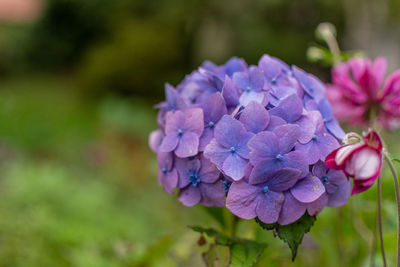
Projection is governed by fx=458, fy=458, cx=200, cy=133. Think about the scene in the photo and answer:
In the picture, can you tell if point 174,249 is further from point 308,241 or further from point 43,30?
point 43,30

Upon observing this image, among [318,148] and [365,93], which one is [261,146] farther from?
[365,93]

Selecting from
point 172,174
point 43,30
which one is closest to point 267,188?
point 172,174

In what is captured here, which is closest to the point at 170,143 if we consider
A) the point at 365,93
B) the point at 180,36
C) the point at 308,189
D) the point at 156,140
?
the point at 156,140

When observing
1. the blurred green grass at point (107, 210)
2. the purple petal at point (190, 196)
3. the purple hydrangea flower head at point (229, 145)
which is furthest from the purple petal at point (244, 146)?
the blurred green grass at point (107, 210)

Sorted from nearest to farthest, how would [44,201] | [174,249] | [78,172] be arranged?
[174,249] < [44,201] < [78,172]

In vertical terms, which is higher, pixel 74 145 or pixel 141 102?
pixel 141 102

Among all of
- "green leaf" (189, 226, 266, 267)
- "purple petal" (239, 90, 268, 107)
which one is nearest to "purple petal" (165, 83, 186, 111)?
"purple petal" (239, 90, 268, 107)

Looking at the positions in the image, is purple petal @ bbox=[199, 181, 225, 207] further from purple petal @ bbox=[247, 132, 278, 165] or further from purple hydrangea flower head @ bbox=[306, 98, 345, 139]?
purple hydrangea flower head @ bbox=[306, 98, 345, 139]

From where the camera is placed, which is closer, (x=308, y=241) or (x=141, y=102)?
(x=308, y=241)
